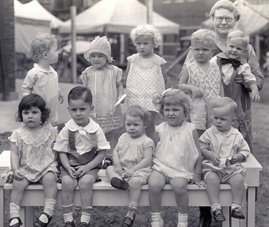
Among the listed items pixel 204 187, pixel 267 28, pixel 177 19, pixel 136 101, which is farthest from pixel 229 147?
pixel 177 19

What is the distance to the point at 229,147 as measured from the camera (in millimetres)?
4148

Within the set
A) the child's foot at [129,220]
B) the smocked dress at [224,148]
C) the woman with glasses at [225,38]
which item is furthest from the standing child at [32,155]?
the woman with glasses at [225,38]

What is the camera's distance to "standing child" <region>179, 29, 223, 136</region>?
15.0 feet

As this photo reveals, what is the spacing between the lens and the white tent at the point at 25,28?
22000 mm

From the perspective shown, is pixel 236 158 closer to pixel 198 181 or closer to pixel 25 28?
pixel 198 181

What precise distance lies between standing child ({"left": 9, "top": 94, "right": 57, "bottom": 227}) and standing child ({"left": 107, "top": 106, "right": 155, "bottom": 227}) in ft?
1.44

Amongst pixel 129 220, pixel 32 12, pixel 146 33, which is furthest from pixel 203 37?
pixel 32 12

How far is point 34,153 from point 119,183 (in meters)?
0.66

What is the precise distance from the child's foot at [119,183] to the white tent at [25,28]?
59.9ft

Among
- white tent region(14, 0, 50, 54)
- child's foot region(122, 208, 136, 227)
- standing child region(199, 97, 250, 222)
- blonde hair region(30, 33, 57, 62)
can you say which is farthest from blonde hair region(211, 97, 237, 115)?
white tent region(14, 0, 50, 54)

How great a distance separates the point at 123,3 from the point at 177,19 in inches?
475

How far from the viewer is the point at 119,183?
3.97 meters

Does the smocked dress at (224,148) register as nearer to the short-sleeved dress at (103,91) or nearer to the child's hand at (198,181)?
the child's hand at (198,181)

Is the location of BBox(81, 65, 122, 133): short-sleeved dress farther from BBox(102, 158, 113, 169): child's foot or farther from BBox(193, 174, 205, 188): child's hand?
BBox(193, 174, 205, 188): child's hand
